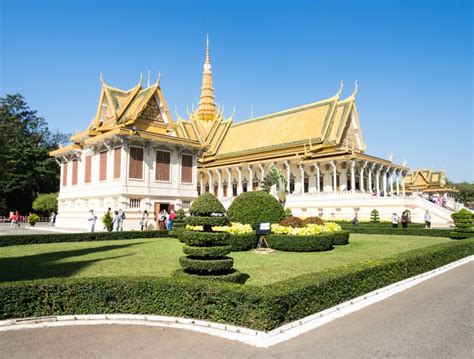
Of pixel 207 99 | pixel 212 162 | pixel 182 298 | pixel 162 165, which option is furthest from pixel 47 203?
pixel 182 298

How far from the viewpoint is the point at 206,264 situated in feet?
25.9

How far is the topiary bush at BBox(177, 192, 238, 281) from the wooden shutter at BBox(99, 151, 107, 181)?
808 inches

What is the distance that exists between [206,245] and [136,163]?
62.6 ft

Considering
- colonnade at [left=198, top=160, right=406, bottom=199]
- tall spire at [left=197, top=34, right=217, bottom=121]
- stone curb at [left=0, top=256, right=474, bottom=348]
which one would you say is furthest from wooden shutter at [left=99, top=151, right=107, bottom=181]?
tall spire at [left=197, top=34, right=217, bottom=121]

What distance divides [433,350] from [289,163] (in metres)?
38.5

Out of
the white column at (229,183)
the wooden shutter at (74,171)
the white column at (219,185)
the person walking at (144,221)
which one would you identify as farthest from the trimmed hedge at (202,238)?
the white column at (219,185)

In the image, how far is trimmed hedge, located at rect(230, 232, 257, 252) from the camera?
46.4 feet

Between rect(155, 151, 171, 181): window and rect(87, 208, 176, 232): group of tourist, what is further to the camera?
rect(155, 151, 171, 181): window

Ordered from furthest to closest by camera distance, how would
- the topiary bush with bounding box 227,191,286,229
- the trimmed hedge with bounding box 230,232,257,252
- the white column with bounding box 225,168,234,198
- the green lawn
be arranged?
the white column with bounding box 225,168,234,198 → the topiary bush with bounding box 227,191,286,229 → the trimmed hedge with bounding box 230,232,257,252 → the green lawn

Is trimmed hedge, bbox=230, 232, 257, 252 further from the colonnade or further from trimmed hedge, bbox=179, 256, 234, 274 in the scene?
the colonnade

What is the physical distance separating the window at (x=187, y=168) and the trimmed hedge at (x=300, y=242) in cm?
1529

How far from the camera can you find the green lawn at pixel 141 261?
9880 mm

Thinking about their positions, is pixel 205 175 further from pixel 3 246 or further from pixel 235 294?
pixel 235 294

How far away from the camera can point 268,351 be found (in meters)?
5.21
